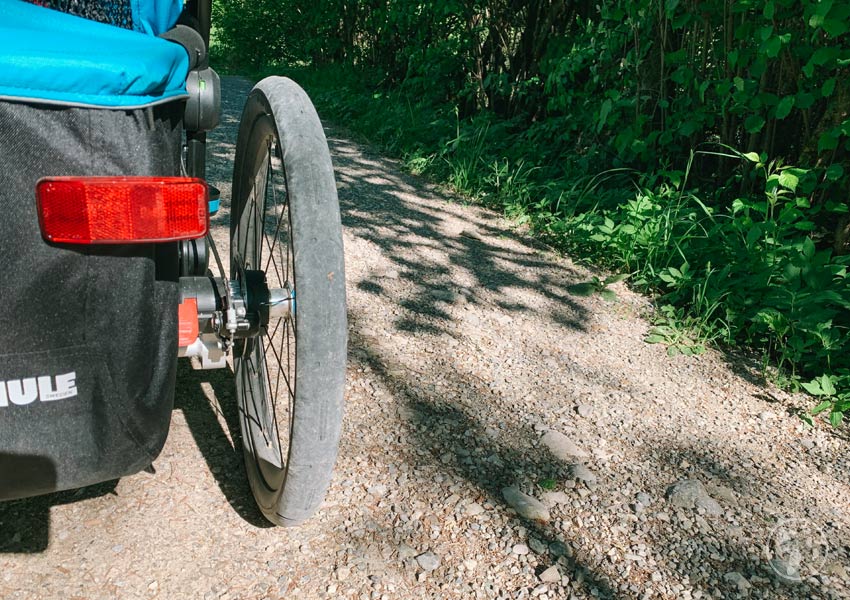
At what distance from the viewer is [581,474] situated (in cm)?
223

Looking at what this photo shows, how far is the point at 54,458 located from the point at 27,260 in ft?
1.26

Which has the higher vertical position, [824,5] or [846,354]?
[824,5]

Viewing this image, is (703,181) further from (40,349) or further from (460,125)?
(40,349)

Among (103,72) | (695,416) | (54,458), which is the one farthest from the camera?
(695,416)

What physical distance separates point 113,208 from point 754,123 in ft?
10.9

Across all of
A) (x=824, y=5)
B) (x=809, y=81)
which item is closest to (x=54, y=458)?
(x=824, y=5)

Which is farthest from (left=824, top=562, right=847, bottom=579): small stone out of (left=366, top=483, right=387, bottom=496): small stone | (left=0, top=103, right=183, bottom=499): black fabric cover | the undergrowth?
(left=0, top=103, right=183, bottom=499): black fabric cover

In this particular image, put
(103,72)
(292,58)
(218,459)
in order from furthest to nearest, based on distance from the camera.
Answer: (292,58), (218,459), (103,72)

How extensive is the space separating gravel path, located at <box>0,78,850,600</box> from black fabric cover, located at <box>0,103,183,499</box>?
0.44 m

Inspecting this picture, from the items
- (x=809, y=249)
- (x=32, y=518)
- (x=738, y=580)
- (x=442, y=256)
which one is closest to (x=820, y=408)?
(x=809, y=249)

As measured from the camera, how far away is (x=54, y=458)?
1358mm

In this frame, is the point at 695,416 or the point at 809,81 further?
the point at 809,81

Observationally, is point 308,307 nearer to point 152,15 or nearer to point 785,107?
point 152,15

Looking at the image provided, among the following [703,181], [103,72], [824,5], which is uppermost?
[824,5]
